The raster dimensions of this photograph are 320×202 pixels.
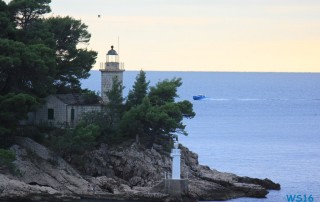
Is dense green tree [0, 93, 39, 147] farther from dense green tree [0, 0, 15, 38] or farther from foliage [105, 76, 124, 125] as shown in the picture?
foliage [105, 76, 124, 125]

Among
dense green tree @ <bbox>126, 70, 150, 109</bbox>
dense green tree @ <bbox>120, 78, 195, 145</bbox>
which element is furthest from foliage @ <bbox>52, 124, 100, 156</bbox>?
dense green tree @ <bbox>126, 70, 150, 109</bbox>

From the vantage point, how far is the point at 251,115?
133 m

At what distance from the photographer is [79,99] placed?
6056 centimetres

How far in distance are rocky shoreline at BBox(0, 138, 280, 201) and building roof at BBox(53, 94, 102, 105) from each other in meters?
3.89

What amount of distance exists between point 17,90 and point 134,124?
6351mm

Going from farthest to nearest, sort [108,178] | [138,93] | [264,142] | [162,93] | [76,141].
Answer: [264,142] < [162,93] < [138,93] < [76,141] < [108,178]

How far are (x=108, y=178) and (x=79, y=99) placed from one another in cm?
717

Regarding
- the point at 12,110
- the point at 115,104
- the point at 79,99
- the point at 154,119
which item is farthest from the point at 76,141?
the point at 79,99

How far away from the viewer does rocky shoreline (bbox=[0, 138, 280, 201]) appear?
52062 mm

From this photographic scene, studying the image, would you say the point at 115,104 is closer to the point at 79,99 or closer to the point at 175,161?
the point at 79,99

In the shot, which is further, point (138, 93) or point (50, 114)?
point (138, 93)

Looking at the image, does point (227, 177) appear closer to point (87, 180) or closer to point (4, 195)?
point (87, 180)

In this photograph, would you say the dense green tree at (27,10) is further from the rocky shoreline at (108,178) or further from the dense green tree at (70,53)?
the rocky shoreline at (108,178)

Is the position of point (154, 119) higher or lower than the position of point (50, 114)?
lower
